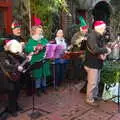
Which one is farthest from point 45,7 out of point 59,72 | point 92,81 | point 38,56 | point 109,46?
point 92,81

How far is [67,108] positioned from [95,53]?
4.46ft

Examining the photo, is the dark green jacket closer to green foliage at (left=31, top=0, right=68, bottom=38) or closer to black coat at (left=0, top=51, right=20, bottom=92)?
black coat at (left=0, top=51, right=20, bottom=92)

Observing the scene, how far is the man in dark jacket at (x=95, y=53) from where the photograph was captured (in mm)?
6297

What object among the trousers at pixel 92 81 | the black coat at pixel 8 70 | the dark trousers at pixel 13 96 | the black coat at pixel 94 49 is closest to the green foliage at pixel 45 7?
the black coat at pixel 94 49

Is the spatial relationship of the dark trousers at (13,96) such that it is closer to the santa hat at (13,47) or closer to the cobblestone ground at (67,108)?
the cobblestone ground at (67,108)

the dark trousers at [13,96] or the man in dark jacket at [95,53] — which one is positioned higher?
the man in dark jacket at [95,53]

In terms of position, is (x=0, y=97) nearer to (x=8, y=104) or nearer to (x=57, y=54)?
(x=8, y=104)

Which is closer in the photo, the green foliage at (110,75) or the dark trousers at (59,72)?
the green foliage at (110,75)

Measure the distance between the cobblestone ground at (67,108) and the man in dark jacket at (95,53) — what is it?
1.54 feet

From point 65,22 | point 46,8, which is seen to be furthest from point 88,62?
point 65,22

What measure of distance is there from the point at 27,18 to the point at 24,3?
42 cm

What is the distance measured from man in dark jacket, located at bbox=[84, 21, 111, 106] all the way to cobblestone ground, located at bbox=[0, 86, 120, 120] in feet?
1.54

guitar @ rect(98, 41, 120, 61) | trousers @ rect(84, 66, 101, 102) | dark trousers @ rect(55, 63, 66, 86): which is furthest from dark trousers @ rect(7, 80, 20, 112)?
dark trousers @ rect(55, 63, 66, 86)

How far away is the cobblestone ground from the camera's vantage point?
240 inches
